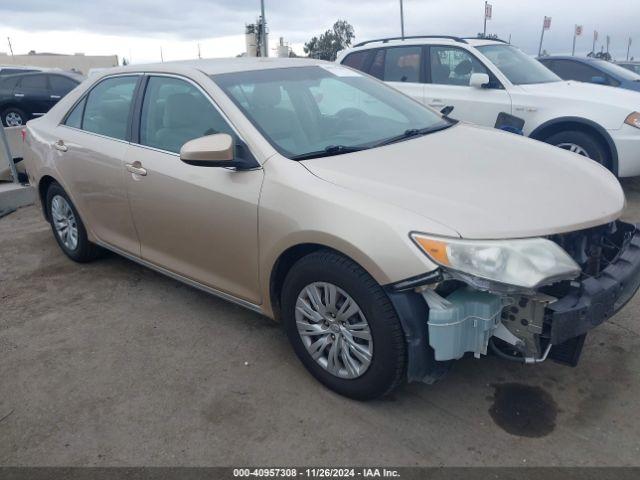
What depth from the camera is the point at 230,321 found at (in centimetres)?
367

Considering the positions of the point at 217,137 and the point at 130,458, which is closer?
the point at 130,458

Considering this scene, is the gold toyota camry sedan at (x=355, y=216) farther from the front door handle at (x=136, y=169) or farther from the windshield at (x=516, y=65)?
the windshield at (x=516, y=65)

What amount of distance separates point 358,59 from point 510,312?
586cm

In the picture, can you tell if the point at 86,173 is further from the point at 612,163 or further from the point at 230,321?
the point at 612,163

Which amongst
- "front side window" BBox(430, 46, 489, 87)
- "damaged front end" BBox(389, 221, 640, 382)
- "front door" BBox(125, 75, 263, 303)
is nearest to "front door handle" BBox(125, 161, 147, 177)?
"front door" BBox(125, 75, 263, 303)

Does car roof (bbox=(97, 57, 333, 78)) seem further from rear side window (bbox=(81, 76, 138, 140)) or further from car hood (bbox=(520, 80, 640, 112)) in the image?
car hood (bbox=(520, 80, 640, 112))

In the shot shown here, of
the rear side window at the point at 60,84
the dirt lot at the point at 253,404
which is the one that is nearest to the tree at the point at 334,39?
the rear side window at the point at 60,84

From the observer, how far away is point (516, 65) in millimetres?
6652

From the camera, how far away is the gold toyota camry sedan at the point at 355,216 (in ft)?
7.58

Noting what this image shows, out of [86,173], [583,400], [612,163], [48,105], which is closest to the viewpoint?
[583,400]

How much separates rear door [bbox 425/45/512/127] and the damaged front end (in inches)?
163

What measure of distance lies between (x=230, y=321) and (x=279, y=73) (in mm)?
1654

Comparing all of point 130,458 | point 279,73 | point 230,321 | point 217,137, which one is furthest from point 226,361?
point 279,73

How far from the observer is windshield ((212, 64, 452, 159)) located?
3068mm
